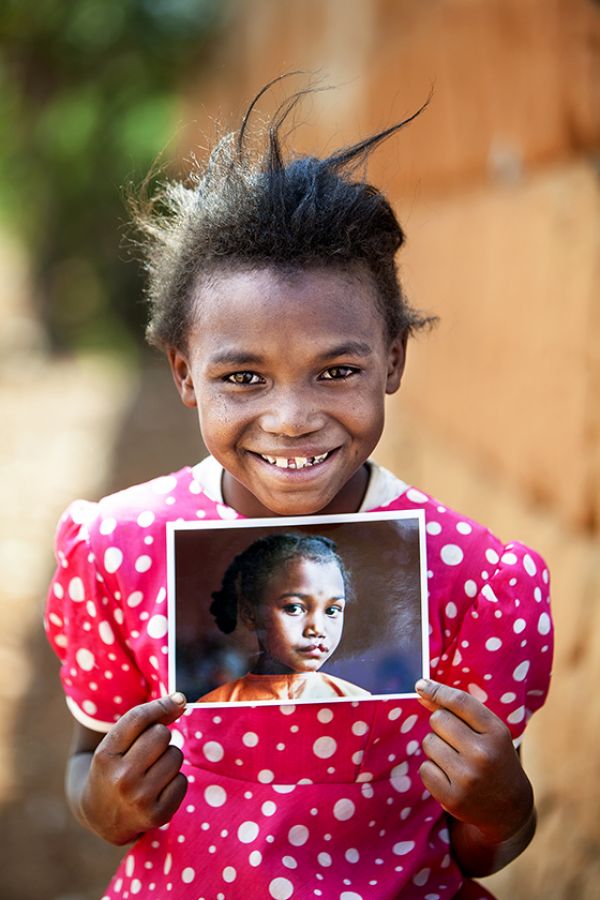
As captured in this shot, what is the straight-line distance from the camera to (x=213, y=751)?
5.80 feet

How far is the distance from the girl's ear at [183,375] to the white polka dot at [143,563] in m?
0.26

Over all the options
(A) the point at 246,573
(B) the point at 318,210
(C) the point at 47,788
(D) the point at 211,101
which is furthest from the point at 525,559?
(D) the point at 211,101

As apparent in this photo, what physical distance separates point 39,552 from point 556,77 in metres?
4.07

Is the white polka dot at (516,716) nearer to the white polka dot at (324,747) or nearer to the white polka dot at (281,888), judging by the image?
the white polka dot at (324,747)

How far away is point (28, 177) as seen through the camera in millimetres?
12844

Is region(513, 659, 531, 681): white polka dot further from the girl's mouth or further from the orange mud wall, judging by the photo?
the orange mud wall

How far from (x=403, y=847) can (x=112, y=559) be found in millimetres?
647

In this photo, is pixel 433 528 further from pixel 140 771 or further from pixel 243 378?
pixel 140 771

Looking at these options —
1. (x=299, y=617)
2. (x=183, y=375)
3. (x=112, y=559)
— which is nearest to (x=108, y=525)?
(x=112, y=559)

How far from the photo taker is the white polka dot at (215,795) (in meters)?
1.75

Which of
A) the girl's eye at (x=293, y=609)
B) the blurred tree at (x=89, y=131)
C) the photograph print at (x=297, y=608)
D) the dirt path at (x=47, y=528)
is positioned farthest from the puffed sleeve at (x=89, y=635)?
the blurred tree at (x=89, y=131)

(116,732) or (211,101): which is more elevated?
(211,101)

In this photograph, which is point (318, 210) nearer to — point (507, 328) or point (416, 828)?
point (416, 828)

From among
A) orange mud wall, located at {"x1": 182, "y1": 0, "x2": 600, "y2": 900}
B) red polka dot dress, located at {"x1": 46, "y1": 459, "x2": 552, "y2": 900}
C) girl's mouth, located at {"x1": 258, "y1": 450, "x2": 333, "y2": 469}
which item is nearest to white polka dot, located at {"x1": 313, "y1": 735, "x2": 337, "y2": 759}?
red polka dot dress, located at {"x1": 46, "y1": 459, "x2": 552, "y2": 900}
